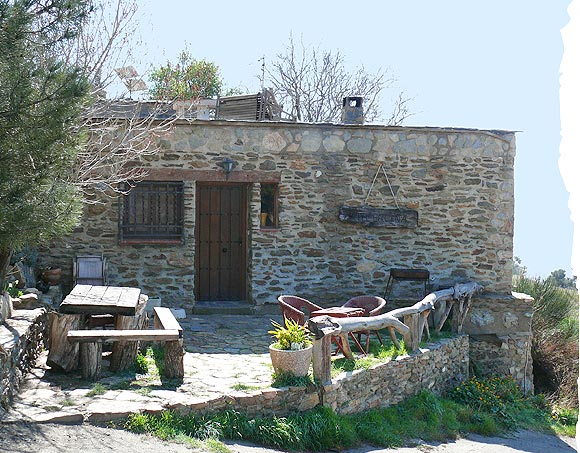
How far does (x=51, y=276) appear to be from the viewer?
9.98 metres

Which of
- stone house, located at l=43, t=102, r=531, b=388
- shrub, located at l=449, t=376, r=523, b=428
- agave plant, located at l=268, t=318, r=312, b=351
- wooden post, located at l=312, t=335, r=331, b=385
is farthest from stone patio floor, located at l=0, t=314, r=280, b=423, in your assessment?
shrub, located at l=449, t=376, r=523, b=428

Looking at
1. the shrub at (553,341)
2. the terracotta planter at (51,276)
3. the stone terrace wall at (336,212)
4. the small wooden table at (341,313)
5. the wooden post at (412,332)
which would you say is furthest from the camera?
the shrub at (553,341)

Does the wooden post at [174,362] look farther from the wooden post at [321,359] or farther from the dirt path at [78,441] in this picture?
the wooden post at [321,359]

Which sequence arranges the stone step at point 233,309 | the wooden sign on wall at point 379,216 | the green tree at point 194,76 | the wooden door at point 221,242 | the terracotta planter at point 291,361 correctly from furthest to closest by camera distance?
1. the green tree at point 194,76
2. the wooden door at point 221,242
3. the wooden sign on wall at point 379,216
4. the stone step at point 233,309
5. the terracotta planter at point 291,361

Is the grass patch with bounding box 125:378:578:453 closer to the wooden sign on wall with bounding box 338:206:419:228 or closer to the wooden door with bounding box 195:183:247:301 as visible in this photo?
the wooden sign on wall with bounding box 338:206:419:228

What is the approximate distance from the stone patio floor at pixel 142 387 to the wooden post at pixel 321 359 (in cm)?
52

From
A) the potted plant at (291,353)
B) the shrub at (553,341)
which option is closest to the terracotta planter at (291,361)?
the potted plant at (291,353)

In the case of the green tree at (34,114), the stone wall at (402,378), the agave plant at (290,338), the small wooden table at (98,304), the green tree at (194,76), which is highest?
the green tree at (194,76)

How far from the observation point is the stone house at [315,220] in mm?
10680

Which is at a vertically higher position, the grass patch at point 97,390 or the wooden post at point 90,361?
the wooden post at point 90,361

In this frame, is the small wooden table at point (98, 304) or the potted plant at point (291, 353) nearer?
the small wooden table at point (98, 304)

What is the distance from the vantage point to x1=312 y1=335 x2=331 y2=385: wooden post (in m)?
7.00

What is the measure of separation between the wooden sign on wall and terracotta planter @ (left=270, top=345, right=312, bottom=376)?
4498mm

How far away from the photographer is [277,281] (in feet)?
36.1
